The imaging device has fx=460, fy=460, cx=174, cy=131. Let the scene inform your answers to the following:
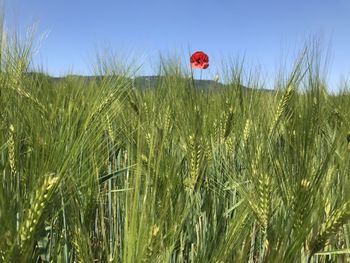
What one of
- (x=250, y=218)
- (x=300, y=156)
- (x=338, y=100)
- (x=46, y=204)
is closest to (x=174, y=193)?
(x=250, y=218)

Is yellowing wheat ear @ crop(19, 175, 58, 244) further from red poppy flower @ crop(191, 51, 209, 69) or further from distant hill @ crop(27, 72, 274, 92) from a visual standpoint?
red poppy flower @ crop(191, 51, 209, 69)

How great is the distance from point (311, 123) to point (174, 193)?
0.35 m

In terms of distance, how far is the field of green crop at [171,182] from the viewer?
702 millimetres

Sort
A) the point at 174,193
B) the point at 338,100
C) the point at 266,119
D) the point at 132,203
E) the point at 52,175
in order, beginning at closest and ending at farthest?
1. the point at 132,203
2. the point at 52,175
3. the point at 174,193
4. the point at 266,119
5. the point at 338,100

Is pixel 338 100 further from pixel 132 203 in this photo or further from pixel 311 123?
pixel 132 203

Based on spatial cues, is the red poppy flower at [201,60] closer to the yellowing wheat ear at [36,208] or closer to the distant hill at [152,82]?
the distant hill at [152,82]

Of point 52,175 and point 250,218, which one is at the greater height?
point 52,175

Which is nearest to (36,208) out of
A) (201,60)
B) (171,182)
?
(171,182)

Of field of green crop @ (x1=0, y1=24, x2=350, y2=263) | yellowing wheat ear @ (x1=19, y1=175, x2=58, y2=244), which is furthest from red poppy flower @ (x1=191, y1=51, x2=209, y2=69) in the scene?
yellowing wheat ear @ (x1=19, y1=175, x2=58, y2=244)

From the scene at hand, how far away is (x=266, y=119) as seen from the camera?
1.27m

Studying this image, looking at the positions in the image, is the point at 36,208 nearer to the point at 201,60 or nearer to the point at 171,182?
the point at 171,182

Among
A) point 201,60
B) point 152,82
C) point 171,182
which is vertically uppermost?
point 201,60

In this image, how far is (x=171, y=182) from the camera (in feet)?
3.43

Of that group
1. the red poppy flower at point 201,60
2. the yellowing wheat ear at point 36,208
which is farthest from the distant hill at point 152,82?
the red poppy flower at point 201,60
